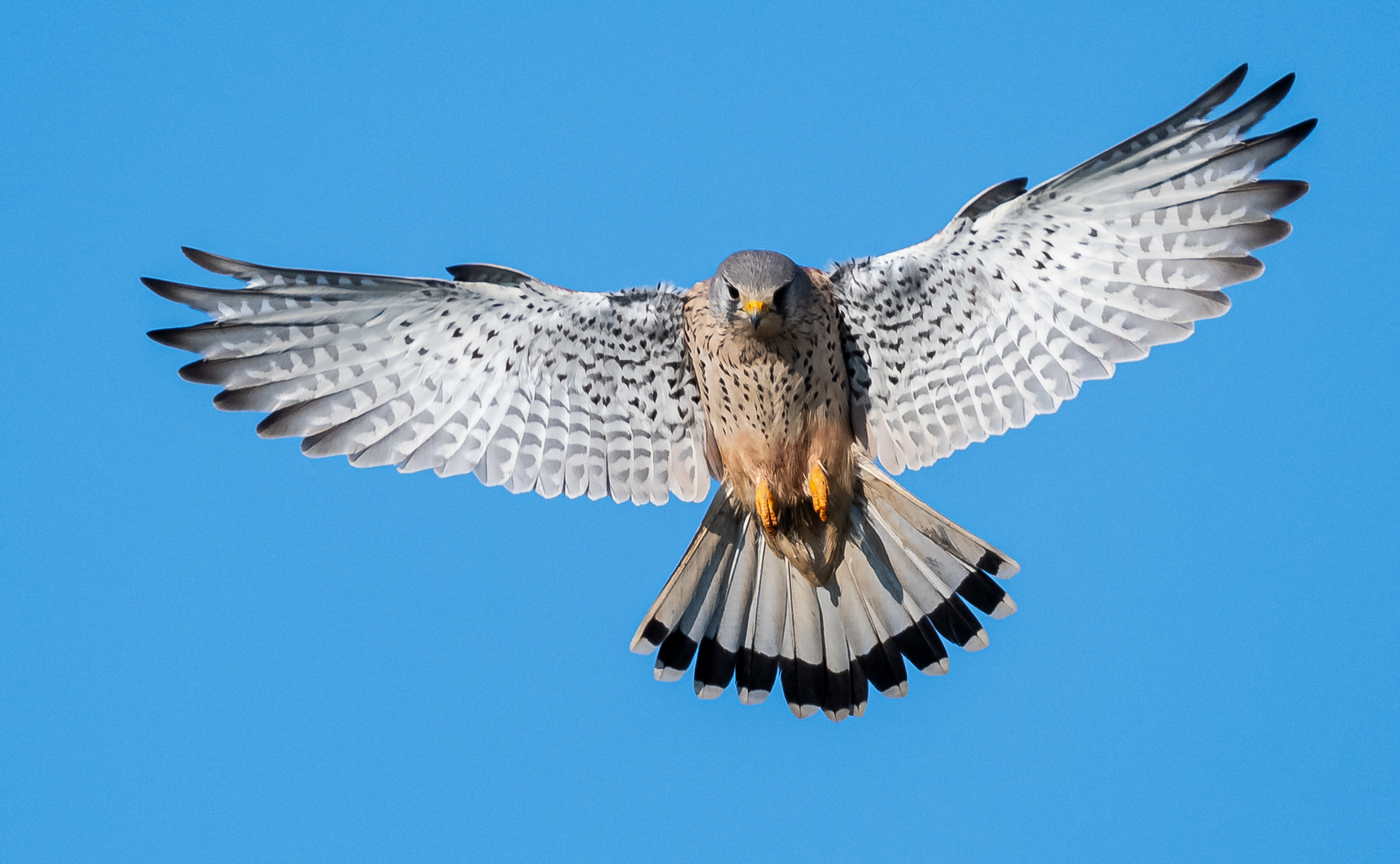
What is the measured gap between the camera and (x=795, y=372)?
6102 mm

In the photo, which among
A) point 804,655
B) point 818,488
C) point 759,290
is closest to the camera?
point 759,290

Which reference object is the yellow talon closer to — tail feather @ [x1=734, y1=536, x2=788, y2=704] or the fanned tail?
the fanned tail

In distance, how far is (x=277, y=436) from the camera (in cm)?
620

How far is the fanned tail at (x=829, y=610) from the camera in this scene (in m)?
6.61

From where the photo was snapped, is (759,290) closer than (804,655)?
Yes

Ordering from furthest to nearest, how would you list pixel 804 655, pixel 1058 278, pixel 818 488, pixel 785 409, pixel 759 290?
pixel 804 655 < pixel 818 488 < pixel 785 409 < pixel 1058 278 < pixel 759 290

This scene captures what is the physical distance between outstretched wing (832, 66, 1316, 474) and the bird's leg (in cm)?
63

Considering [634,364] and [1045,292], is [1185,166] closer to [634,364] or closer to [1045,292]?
[1045,292]

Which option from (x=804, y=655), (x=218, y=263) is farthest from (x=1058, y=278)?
(x=218, y=263)

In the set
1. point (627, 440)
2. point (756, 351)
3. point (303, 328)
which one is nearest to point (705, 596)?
point (627, 440)

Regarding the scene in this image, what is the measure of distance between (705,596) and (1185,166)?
3099 millimetres

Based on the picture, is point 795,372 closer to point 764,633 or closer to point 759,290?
point 759,290

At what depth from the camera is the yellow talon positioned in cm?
626

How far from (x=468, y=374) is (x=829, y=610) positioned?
221 centimetres
